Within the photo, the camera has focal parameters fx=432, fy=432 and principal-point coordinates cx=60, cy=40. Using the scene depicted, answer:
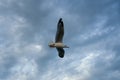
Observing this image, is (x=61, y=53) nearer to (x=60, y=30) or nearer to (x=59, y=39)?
(x=59, y=39)

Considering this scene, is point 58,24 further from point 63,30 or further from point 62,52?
point 62,52

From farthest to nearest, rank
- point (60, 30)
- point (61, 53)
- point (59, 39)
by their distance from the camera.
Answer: point (61, 53) < point (59, 39) < point (60, 30)

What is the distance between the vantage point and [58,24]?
123875 millimetres

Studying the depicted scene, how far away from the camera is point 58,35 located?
12494 centimetres

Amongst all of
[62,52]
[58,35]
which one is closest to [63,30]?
[58,35]

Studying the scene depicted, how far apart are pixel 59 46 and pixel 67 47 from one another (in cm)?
237

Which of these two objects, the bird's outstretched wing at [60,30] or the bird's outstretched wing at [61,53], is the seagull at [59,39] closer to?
the bird's outstretched wing at [60,30]

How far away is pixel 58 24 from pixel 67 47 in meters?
7.77

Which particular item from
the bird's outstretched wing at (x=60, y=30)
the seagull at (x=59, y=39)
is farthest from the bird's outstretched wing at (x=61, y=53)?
the bird's outstretched wing at (x=60, y=30)

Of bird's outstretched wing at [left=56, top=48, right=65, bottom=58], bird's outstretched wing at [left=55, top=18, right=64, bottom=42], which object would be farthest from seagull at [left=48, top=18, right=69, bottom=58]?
bird's outstretched wing at [left=56, top=48, right=65, bottom=58]

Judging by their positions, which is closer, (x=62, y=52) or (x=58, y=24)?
(x=58, y=24)

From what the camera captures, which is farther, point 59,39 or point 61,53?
point 61,53

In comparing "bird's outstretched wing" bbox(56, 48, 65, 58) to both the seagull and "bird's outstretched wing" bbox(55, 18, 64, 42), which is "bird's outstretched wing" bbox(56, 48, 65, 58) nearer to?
the seagull

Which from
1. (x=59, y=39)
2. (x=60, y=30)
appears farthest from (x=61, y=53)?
(x=60, y=30)
